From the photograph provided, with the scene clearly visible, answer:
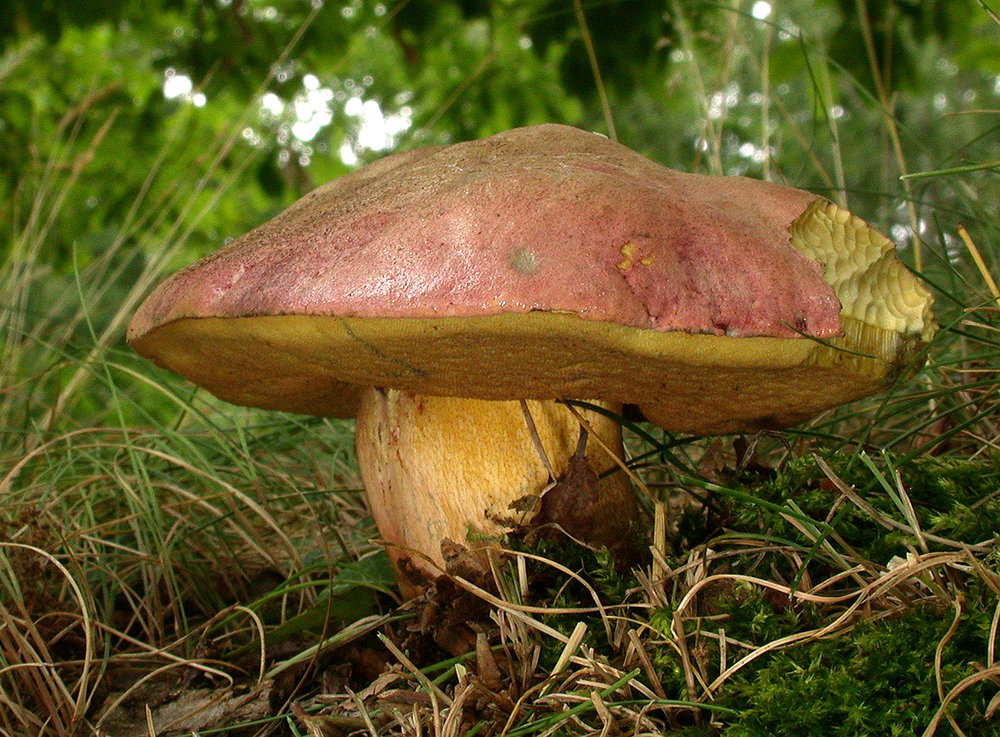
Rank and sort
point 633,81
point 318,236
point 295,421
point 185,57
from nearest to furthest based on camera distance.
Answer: point 318,236 → point 295,421 → point 633,81 → point 185,57

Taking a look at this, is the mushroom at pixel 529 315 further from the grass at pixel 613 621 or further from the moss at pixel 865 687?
the moss at pixel 865 687

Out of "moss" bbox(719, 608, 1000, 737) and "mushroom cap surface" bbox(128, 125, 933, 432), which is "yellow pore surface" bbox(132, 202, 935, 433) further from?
"moss" bbox(719, 608, 1000, 737)

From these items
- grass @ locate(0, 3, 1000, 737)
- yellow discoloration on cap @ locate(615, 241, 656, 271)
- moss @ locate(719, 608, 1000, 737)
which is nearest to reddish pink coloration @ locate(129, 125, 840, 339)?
yellow discoloration on cap @ locate(615, 241, 656, 271)

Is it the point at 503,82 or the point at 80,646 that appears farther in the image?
the point at 503,82

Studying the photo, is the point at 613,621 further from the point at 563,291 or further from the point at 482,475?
the point at 563,291

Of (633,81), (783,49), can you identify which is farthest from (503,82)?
(783,49)

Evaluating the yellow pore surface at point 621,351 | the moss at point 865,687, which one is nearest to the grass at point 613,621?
the moss at point 865,687

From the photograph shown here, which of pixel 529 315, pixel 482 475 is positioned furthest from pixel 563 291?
pixel 482 475

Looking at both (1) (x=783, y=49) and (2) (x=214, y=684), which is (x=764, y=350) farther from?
(1) (x=783, y=49)
